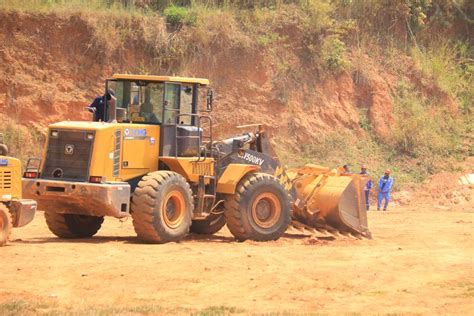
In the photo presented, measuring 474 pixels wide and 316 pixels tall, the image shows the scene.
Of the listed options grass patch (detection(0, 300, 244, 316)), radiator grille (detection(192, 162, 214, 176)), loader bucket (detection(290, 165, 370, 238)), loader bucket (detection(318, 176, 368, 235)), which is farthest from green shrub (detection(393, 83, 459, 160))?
grass patch (detection(0, 300, 244, 316))

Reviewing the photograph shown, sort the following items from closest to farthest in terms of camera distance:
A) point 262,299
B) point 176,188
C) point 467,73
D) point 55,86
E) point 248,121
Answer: point 262,299 < point 176,188 < point 55,86 < point 248,121 < point 467,73

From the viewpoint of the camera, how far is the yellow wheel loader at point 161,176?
17.3m

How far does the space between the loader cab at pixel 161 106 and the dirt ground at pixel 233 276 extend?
6.05 feet

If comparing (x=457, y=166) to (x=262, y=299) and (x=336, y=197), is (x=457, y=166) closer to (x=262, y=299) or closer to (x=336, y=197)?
(x=336, y=197)

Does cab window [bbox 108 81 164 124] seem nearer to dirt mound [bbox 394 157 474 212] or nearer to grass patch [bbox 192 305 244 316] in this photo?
grass patch [bbox 192 305 244 316]

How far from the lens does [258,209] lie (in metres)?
19.2

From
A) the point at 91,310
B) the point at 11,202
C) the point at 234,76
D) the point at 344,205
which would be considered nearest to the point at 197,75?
the point at 234,76

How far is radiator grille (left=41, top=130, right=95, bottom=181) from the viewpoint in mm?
17266

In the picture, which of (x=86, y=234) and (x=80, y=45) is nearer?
(x=86, y=234)

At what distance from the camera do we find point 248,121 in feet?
104

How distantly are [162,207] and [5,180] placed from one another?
9.12 ft

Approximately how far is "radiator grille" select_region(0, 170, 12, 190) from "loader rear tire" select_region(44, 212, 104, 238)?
7.29 ft

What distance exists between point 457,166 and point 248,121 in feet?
23.2

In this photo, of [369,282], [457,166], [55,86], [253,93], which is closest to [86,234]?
[369,282]
